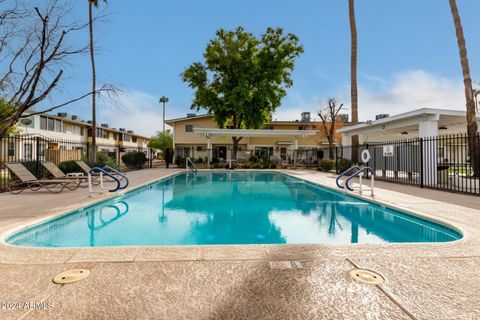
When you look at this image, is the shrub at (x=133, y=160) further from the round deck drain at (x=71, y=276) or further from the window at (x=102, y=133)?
the round deck drain at (x=71, y=276)

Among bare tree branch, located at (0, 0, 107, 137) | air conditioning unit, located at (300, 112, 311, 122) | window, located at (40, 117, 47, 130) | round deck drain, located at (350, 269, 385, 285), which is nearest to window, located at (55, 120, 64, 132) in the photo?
window, located at (40, 117, 47, 130)

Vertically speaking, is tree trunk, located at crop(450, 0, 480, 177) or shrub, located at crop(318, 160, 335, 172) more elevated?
tree trunk, located at crop(450, 0, 480, 177)

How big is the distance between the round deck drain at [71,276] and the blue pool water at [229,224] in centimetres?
206

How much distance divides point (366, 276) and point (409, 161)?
14883 millimetres

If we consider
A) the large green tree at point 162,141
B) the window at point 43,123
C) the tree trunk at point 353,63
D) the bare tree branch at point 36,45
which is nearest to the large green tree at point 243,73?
the tree trunk at point 353,63

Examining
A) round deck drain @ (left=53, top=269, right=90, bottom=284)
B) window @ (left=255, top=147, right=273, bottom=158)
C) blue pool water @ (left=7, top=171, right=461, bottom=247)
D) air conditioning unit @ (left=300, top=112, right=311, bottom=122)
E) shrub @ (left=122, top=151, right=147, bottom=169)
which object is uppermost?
air conditioning unit @ (left=300, top=112, right=311, bottom=122)

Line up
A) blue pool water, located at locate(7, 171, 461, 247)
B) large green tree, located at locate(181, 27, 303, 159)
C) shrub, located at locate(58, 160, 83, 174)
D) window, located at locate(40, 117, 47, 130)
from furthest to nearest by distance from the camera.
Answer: window, located at locate(40, 117, 47, 130), large green tree, located at locate(181, 27, 303, 159), shrub, located at locate(58, 160, 83, 174), blue pool water, located at locate(7, 171, 461, 247)

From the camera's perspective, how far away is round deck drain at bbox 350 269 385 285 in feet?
9.52

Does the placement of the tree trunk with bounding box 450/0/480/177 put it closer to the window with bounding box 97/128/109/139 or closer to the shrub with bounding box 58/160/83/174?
the shrub with bounding box 58/160/83/174

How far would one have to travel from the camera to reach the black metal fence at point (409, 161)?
35.7 feet

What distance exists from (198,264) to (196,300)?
830mm

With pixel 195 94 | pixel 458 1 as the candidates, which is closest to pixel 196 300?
pixel 458 1

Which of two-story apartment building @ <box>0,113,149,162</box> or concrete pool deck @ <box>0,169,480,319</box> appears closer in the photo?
concrete pool deck @ <box>0,169,480,319</box>

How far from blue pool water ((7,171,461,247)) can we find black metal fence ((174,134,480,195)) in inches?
145
